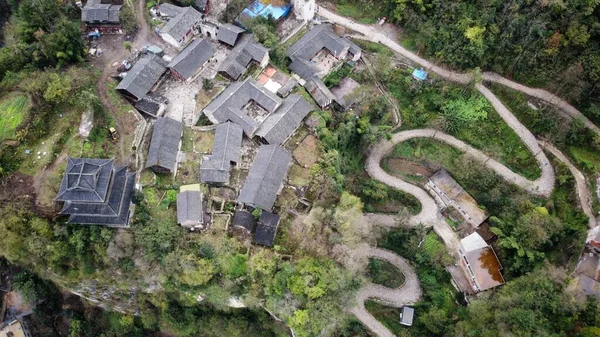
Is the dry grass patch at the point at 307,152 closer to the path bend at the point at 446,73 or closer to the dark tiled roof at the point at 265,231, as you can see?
the dark tiled roof at the point at 265,231

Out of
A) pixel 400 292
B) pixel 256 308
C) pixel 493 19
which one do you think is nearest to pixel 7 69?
pixel 256 308

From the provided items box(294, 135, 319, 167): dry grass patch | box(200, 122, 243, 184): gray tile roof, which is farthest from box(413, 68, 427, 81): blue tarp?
box(200, 122, 243, 184): gray tile roof

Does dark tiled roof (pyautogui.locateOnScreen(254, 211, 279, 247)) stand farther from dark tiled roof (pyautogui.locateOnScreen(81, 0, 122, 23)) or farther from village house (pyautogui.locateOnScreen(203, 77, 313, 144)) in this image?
dark tiled roof (pyautogui.locateOnScreen(81, 0, 122, 23))

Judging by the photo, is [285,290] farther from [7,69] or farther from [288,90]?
[7,69]

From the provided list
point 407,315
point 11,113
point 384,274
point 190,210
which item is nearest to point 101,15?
point 11,113

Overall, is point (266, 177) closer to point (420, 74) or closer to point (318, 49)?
point (318, 49)
